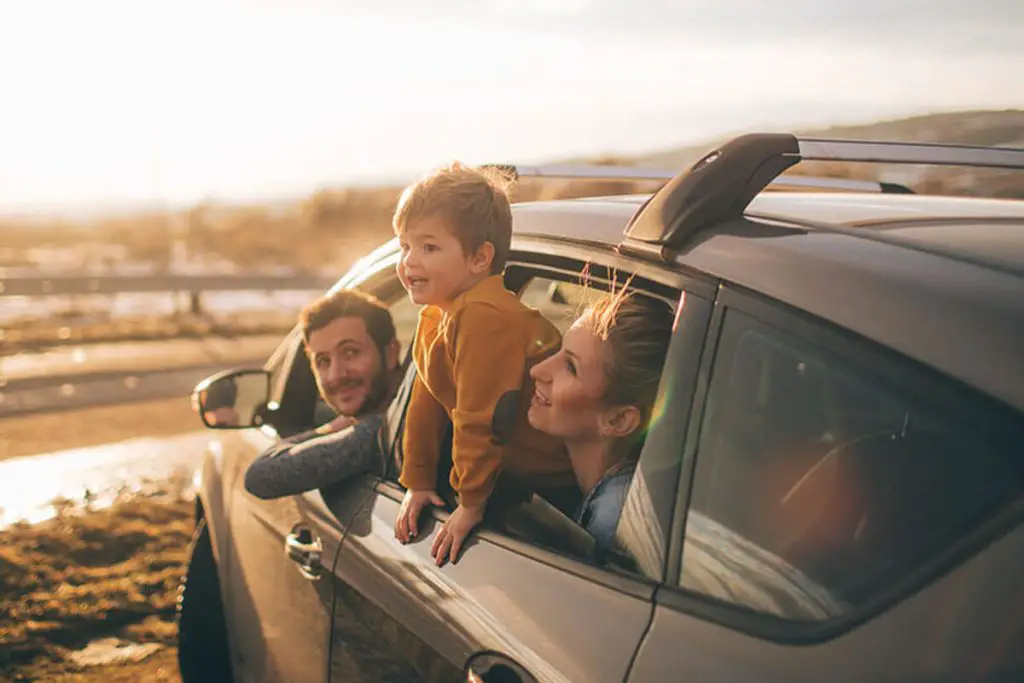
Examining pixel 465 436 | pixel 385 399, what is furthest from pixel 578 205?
pixel 385 399

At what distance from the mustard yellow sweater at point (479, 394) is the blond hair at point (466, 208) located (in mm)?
93

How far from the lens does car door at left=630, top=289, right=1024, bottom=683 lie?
1.31 metres

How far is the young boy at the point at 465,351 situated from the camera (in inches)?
93.0

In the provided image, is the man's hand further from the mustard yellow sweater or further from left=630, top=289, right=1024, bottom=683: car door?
left=630, top=289, right=1024, bottom=683: car door

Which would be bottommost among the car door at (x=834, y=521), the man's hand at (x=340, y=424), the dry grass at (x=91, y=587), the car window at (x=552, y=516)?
the dry grass at (x=91, y=587)

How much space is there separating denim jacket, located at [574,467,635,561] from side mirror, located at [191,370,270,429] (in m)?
1.59

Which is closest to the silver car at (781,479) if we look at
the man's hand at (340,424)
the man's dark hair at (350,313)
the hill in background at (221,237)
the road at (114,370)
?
the man's hand at (340,424)

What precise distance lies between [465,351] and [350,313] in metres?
0.91

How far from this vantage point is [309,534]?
2.91 metres

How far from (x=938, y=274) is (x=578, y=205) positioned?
→ 107cm

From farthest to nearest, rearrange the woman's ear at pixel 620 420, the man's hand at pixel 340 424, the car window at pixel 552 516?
1. the man's hand at pixel 340 424
2. the woman's ear at pixel 620 420
3. the car window at pixel 552 516

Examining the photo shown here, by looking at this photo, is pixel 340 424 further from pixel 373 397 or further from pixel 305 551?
pixel 305 551

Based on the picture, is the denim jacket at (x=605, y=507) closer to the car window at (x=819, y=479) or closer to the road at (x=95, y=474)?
the car window at (x=819, y=479)

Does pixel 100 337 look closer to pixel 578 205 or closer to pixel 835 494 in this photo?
pixel 578 205
